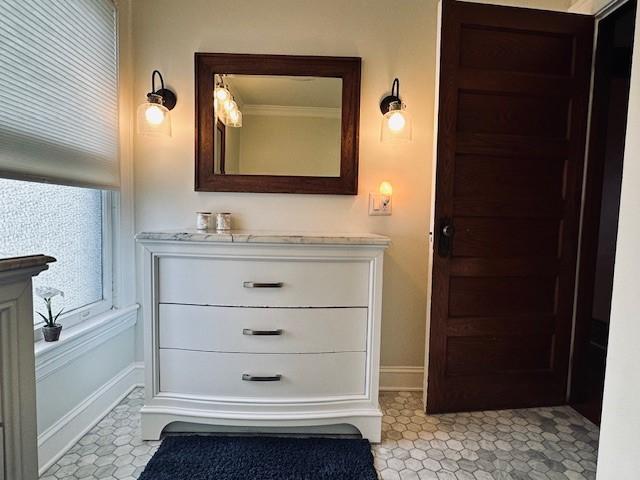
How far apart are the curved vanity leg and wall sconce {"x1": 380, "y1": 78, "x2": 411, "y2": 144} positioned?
1387 millimetres

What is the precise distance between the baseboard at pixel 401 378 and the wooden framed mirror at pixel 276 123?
41.7 inches

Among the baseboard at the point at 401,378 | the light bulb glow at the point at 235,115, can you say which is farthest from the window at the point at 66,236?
the baseboard at the point at 401,378

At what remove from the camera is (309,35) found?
5.80 ft

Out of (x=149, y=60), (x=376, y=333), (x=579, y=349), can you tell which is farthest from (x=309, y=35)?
(x=579, y=349)

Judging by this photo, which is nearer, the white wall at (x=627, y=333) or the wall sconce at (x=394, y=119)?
the white wall at (x=627, y=333)

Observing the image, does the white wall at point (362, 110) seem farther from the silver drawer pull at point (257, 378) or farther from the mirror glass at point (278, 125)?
the silver drawer pull at point (257, 378)

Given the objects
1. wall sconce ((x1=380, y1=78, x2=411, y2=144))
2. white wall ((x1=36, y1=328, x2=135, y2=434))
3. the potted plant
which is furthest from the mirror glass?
white wall ((x1=36, y1=328, x2=135, y2=434))

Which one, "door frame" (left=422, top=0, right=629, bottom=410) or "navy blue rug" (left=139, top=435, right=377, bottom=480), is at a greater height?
"door frame" (left=422, top=0, right=629, bottom=410)

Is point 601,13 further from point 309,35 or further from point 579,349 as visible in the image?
point 579,349

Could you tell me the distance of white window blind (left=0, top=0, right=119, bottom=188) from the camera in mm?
1096

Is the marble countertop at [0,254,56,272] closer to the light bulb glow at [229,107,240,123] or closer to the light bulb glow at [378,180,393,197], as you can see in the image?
the light bulb glow at [229,107,240,123]

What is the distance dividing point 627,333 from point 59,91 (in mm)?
2063

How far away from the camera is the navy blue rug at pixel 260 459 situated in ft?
3.98

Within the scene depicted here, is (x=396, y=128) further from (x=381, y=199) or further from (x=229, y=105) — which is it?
(x=229, y=105)
